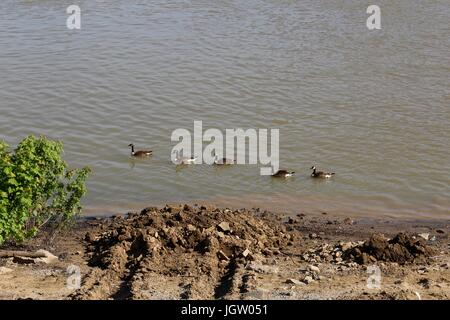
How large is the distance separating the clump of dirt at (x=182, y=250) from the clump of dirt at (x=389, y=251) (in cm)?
146

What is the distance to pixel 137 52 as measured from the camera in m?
26.0

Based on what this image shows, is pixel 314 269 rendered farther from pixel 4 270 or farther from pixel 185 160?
pixel 185 160

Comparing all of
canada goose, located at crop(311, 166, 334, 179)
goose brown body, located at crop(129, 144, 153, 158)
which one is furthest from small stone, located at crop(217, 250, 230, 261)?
goose brown body, located at crop(129, 144, 153, 158)

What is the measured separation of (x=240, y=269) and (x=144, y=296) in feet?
5.71

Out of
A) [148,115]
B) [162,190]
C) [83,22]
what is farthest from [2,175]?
[83,22]

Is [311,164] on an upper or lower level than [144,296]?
upper

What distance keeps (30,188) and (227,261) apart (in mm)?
3414

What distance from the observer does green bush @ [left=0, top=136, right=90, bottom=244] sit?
1263 cm

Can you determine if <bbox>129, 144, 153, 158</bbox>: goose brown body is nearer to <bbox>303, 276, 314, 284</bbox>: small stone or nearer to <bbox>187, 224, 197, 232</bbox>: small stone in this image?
<bbox>187, 224, 197, 232</bbox>: small stone

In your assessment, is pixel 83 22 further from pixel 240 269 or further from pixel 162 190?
pixel 240 269

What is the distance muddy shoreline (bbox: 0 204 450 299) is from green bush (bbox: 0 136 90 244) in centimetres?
57

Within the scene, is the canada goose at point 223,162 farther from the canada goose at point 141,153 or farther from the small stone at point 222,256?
the small stone at point 222,256

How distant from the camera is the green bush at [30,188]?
12633 millimetres

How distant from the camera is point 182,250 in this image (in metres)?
13.2
